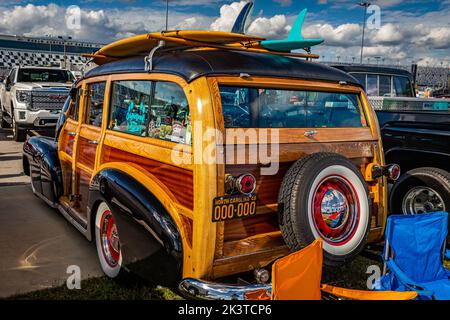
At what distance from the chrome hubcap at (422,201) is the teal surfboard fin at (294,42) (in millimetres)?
2009

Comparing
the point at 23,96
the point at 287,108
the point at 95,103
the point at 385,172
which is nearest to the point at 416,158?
the point at 385,172

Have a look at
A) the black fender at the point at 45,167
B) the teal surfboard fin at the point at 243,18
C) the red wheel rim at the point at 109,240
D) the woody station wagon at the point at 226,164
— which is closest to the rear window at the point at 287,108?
the woody station wagon at the point at 226,164

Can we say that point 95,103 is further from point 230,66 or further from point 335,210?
point 335,210

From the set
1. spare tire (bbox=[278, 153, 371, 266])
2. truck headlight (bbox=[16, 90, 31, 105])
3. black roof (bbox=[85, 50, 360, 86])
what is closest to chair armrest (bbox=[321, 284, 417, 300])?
spare tire (bbox=[278, 153, 371, 266])

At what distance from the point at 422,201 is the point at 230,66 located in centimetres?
264

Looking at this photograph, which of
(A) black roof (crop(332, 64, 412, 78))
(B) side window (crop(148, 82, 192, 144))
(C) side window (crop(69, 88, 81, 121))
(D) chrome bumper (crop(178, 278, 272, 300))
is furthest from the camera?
(A) black roof (crop(332, 64, 412, 78))

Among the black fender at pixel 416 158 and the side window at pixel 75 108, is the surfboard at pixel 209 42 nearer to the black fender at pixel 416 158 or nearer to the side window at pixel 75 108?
the side window at pixel 75 108

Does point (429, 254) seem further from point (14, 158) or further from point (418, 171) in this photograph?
point (14, 158)

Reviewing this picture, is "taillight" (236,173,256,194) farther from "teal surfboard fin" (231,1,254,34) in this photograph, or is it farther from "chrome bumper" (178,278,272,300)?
"teal surfboard fin" (231,1,254,34)

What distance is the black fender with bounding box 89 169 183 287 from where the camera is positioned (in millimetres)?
2463

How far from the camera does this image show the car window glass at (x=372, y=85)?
8008 mm

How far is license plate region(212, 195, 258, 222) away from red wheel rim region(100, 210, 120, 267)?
3.74 feet
